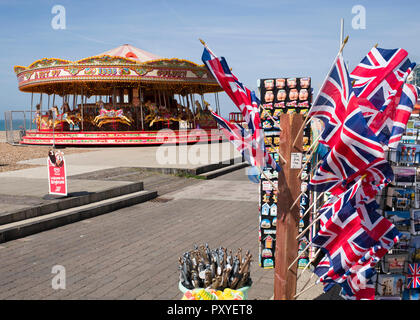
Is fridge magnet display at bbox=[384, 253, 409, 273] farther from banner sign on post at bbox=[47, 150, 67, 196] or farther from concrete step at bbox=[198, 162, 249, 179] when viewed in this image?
concrete step at bbox=[198, 162, 249, 179]

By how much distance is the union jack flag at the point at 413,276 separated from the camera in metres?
3.97

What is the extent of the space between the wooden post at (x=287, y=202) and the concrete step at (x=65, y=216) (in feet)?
18.1

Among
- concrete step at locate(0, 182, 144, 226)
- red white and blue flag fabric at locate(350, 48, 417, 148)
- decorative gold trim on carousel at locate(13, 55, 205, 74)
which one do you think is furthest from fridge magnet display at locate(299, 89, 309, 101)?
decorative gold trim on carousel at locate(13, 55, 205, 74)

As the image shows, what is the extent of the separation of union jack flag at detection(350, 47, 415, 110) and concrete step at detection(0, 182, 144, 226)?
6731mm

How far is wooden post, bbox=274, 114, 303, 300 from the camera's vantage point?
351 centimetres

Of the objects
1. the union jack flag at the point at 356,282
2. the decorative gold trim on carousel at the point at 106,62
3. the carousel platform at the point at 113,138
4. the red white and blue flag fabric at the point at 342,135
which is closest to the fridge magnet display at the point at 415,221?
the union jack flag at the point at 356,282

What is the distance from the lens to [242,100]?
3414 mm

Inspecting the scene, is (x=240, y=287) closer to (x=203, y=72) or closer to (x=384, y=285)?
(x=384, y=285)

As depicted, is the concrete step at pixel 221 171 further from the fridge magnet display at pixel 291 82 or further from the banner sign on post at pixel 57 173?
the fridge magnet display at pixel 291 82

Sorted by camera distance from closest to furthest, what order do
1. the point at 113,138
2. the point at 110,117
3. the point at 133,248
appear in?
the point at 133,248 < the point at 113,138 < the point at 110,117

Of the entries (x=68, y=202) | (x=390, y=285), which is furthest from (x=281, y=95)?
(x=68, y=202)

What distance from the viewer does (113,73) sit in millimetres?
25406

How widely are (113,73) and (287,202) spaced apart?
77.8 ft

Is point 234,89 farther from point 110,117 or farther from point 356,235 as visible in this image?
point 110,117
